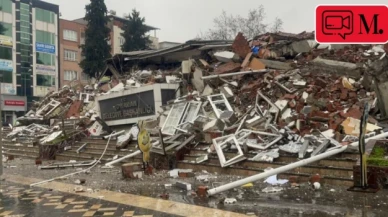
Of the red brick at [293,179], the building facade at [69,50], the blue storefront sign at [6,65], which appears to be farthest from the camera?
the building facade at [69,50]

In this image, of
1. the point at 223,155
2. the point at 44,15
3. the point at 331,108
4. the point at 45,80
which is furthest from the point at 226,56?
the point at 44,15

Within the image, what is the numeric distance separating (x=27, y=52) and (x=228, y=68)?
3549 centimetres

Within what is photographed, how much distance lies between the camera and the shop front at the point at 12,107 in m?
42.7

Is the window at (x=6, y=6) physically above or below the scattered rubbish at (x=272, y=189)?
above

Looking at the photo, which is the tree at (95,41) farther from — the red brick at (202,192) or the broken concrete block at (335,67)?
the red brick at (202,192)

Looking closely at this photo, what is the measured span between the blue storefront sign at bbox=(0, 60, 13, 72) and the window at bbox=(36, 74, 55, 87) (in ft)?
12.1

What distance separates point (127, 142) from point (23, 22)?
36708mm

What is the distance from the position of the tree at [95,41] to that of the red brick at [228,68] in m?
22.8

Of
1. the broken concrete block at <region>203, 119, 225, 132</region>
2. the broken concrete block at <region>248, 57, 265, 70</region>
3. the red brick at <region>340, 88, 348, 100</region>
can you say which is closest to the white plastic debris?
the broken concrete block at <region>203, 119, 225, 132</region>

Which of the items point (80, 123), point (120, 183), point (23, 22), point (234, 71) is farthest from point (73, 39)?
point (120, 183)

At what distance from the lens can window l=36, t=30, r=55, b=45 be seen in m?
46.6

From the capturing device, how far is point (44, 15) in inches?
A: 1866

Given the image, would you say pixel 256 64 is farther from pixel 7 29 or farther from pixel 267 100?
pixel 7 29

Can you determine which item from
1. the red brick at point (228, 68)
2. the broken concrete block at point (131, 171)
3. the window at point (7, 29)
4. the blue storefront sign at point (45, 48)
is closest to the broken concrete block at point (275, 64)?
the red brick at point (228, 68)
